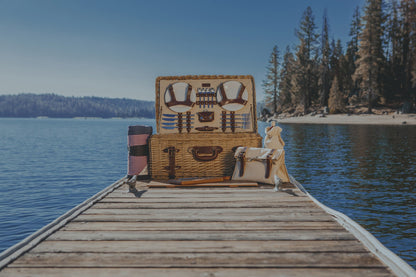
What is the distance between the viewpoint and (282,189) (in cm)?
541

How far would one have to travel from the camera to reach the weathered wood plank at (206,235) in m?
3.20

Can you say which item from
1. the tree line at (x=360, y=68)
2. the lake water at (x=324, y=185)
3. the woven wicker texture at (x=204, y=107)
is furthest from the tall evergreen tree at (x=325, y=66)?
the woven wicker texture at (x=204, y=107)

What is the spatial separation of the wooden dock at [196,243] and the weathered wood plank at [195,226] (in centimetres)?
1

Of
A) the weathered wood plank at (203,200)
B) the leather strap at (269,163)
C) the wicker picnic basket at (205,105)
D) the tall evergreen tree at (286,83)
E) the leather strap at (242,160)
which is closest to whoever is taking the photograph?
the weathered wood plank at (203,200)

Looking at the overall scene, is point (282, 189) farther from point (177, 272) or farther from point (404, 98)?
point (404, 98)

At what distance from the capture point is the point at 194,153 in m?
6.56

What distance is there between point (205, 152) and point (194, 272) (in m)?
4.07

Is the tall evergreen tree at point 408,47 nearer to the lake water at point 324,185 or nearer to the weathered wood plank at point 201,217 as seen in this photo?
the lake water at point 324,185

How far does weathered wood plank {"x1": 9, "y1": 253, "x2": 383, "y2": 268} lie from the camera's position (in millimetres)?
2639

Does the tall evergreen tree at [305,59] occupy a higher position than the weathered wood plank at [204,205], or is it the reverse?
the tall evergreen tree at [305,59]

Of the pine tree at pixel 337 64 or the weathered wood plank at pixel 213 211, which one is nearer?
the weathered wood plank at pixel 213 211

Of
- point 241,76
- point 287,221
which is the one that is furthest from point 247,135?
point 287,221

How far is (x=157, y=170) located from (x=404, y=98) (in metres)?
52.5

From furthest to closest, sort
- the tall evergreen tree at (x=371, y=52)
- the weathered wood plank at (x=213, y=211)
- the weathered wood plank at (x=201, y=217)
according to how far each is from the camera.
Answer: the tall evergreen tree at (x=371, y=52)
the weathered wood plank at (x=213, y=211)
the weathered wood plank at (x=201, y=217)
